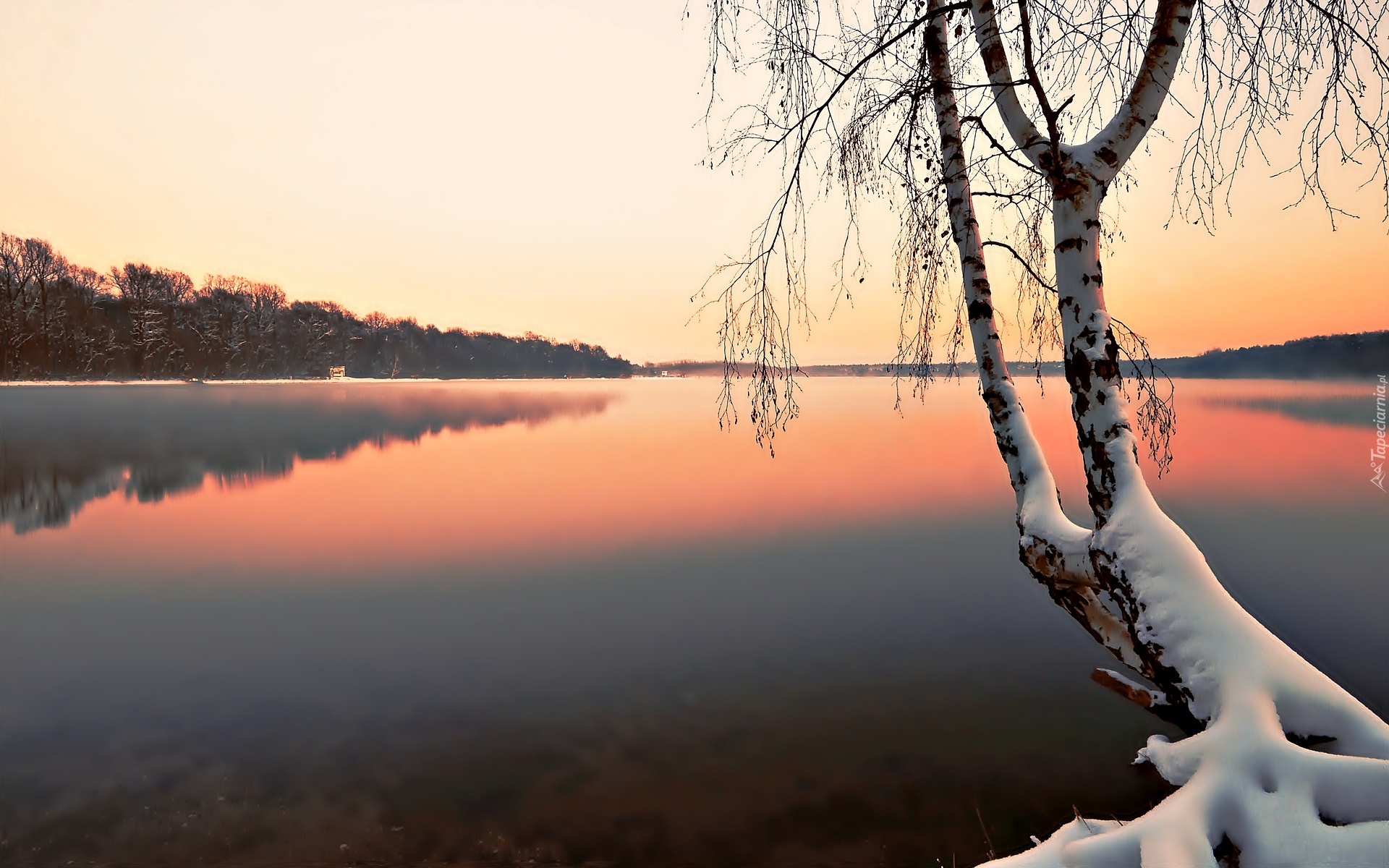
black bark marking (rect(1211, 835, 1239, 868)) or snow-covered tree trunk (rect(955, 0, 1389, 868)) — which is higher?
snow-covered tree trunk (rect(955, 0, 1389, 868))

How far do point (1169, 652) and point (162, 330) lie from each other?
339 ft

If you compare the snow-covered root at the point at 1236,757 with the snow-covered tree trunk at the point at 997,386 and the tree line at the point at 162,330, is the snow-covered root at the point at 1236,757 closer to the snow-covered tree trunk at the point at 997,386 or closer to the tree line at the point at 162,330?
the snow-covered tree trunk at the point at 997,386

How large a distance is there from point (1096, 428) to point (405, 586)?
1112cm

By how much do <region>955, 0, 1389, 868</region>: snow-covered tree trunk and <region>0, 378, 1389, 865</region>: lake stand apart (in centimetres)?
294

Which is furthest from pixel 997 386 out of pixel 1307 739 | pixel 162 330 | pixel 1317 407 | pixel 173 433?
pixel 162 330

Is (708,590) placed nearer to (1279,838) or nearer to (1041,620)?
(1041,620)

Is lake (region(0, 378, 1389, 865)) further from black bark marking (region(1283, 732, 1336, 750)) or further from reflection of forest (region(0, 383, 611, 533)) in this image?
black bark marking (region(1283, 732, 1336, 750))

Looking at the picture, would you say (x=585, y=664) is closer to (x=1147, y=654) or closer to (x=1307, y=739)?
(x=1147, y=654)

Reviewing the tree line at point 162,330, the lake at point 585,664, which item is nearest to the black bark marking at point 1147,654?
the lake at point 585,664

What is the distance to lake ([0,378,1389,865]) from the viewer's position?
187 inches

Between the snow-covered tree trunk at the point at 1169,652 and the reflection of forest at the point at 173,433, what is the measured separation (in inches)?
868

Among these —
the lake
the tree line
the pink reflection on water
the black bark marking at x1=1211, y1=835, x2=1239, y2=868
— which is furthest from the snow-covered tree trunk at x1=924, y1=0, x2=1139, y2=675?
the tree line

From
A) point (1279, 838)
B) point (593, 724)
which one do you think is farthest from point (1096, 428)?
point (593, 724)

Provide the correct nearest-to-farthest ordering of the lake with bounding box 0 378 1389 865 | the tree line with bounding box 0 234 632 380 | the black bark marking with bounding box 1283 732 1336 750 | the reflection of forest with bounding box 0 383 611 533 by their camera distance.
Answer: the black bark marking with bounding box 1283 732 1336 750
the lake with bounding box 0 378 1389 865
the reflection of forest with bounding box 0 383 611 533
the tree line with bounding box 0 234 632 380
